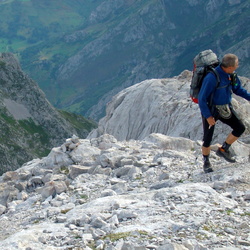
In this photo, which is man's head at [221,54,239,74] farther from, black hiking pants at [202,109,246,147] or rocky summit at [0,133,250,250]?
rocky summit at [0,133,250,250]

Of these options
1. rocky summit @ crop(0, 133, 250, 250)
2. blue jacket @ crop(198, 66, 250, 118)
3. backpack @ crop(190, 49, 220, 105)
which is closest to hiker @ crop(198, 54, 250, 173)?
blue jacket @ crop(198, 66, 250, 118)

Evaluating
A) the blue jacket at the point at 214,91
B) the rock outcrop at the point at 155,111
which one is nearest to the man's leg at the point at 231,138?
the blue jacket at the point at 214,91

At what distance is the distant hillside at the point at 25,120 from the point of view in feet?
442

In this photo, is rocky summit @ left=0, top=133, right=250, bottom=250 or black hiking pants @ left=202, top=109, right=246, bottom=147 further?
black hiking pants @ left=202, top=109, right=246, bottom=147

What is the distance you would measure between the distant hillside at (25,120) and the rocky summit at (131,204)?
4329 inches

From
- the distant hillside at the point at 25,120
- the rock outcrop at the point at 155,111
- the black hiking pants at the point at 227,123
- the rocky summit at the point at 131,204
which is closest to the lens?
the rocky summit at the point at 131,204

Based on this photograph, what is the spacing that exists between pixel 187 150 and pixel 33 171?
25.2ft

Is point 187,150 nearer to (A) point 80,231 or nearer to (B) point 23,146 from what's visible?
(A) point 80,231

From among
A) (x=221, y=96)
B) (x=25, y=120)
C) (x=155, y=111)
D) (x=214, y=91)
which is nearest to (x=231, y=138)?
(x=221, y=96)

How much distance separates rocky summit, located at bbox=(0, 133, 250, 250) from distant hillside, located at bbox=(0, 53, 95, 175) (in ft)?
361

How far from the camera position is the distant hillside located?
13460 cm

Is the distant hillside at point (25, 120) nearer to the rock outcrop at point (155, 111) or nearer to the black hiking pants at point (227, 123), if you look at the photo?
the rock outcrop at point (155, 111)

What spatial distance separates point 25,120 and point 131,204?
142 meters

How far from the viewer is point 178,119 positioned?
139ft
